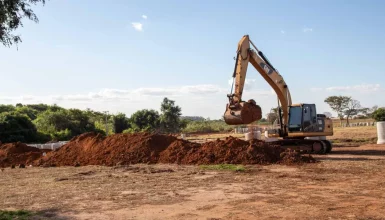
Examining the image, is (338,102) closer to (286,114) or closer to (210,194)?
(286,114)

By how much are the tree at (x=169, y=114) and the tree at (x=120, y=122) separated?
6694mm

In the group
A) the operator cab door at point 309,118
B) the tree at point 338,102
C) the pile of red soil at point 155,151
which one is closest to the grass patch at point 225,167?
the pile of red soil at point 155,151

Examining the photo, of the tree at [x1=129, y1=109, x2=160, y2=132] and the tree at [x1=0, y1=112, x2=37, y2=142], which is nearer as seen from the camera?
the tree at [x1=0, y1=112, x2=37, y2=142]

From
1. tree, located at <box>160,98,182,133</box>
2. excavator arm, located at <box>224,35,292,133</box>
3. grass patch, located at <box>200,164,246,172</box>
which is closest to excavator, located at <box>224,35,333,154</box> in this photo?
excavator arm, located at <box>224,35,292,133</box>

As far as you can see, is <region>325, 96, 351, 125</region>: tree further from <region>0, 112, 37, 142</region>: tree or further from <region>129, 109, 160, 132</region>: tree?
<region>0, 112, 37, 142</region>: tree

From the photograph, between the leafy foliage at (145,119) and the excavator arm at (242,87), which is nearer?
the excavator arm at (242,87)

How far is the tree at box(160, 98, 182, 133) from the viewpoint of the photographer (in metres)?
58.1

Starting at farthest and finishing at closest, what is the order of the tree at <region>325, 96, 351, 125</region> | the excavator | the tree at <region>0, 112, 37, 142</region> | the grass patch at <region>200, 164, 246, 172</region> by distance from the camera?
the tree at <region>325, 96, 351, 125</region>
the tree at <region>0, 112, 37, 142</region>
the excavator
the grass patch at <region>200, 164, 246, 172</region>

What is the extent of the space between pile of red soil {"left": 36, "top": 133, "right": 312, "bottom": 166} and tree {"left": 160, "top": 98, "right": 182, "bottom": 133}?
32004mm

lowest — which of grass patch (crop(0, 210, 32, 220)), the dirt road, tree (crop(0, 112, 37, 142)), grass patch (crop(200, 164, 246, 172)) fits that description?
grass patch (crop(0, 210, 32, 220))

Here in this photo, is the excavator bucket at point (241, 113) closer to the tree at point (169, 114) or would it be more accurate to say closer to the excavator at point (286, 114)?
the excavator at point (286, 114)

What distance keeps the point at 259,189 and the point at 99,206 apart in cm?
443

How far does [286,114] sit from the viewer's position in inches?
938

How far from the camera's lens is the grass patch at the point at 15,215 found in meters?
8.65
